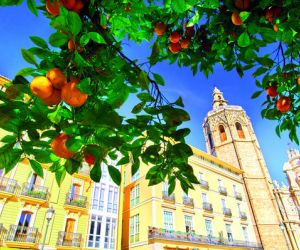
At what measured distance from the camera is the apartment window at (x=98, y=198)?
17891 millimetres

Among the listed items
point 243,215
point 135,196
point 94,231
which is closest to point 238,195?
point 243,215

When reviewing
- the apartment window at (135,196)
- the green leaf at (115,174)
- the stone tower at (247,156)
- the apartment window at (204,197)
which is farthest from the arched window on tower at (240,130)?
the green leaf at (115,174)

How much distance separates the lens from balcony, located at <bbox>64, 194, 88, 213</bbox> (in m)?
16.1

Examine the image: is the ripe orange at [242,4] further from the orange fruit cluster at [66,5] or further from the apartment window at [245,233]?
the apartment window at [245,233]

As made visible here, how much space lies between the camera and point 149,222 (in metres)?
18.8

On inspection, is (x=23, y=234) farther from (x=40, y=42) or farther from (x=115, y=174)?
(x=40, y=42)

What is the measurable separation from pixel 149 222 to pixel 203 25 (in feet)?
61.1

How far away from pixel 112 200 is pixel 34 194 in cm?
647

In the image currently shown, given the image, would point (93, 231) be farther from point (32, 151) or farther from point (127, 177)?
point (32, 151)

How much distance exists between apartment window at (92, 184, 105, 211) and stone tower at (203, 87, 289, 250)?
2038 cm

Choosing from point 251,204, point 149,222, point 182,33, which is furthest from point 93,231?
point 251,204

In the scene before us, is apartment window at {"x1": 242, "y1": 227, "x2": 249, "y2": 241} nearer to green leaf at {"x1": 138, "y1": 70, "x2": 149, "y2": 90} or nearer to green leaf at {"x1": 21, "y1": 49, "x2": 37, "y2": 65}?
green leaf at {"x1": 138, "y1": 70, "x2": 149, "y2": 90}

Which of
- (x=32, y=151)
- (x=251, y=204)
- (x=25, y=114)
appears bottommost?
(x=32, y=151)

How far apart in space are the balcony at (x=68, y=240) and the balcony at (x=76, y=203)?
1.64 metres
